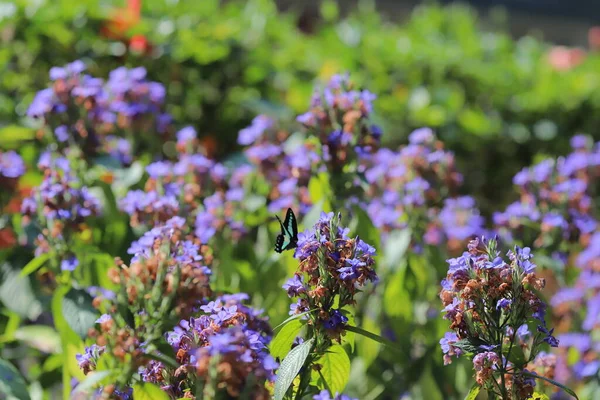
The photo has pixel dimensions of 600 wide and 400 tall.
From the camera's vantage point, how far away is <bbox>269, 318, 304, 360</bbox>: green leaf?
1.99 metres

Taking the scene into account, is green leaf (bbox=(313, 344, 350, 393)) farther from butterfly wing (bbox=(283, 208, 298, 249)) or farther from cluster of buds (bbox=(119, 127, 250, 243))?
cluster of buds (bbox=(119, 127, 250, 243))

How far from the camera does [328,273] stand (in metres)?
1.89

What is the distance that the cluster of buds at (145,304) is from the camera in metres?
1.74

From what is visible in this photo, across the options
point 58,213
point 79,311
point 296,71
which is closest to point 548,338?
point 79,311

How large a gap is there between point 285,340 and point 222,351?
1.56ft

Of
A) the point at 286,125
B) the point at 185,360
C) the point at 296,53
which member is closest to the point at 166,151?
the point at 286,125

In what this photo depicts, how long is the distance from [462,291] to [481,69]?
4374 mm

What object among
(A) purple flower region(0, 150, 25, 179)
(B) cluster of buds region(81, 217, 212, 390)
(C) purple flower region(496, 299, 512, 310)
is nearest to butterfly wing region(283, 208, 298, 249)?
(B) cluster of buds region(81, 217, 212, 390)

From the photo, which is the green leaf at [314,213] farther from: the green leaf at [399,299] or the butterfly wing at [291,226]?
the butterfly wing at [291,226]

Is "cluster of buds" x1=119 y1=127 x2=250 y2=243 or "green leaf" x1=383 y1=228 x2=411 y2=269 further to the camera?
"green leaf" x1=383 y1=228 x2=411 y2=269

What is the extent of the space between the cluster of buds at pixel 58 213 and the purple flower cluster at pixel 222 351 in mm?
666

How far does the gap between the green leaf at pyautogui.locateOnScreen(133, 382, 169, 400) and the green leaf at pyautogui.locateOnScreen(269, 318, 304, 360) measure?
340 mm

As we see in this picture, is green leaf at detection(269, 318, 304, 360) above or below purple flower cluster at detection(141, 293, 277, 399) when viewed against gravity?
above

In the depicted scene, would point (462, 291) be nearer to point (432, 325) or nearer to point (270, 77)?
point (432, 325)
